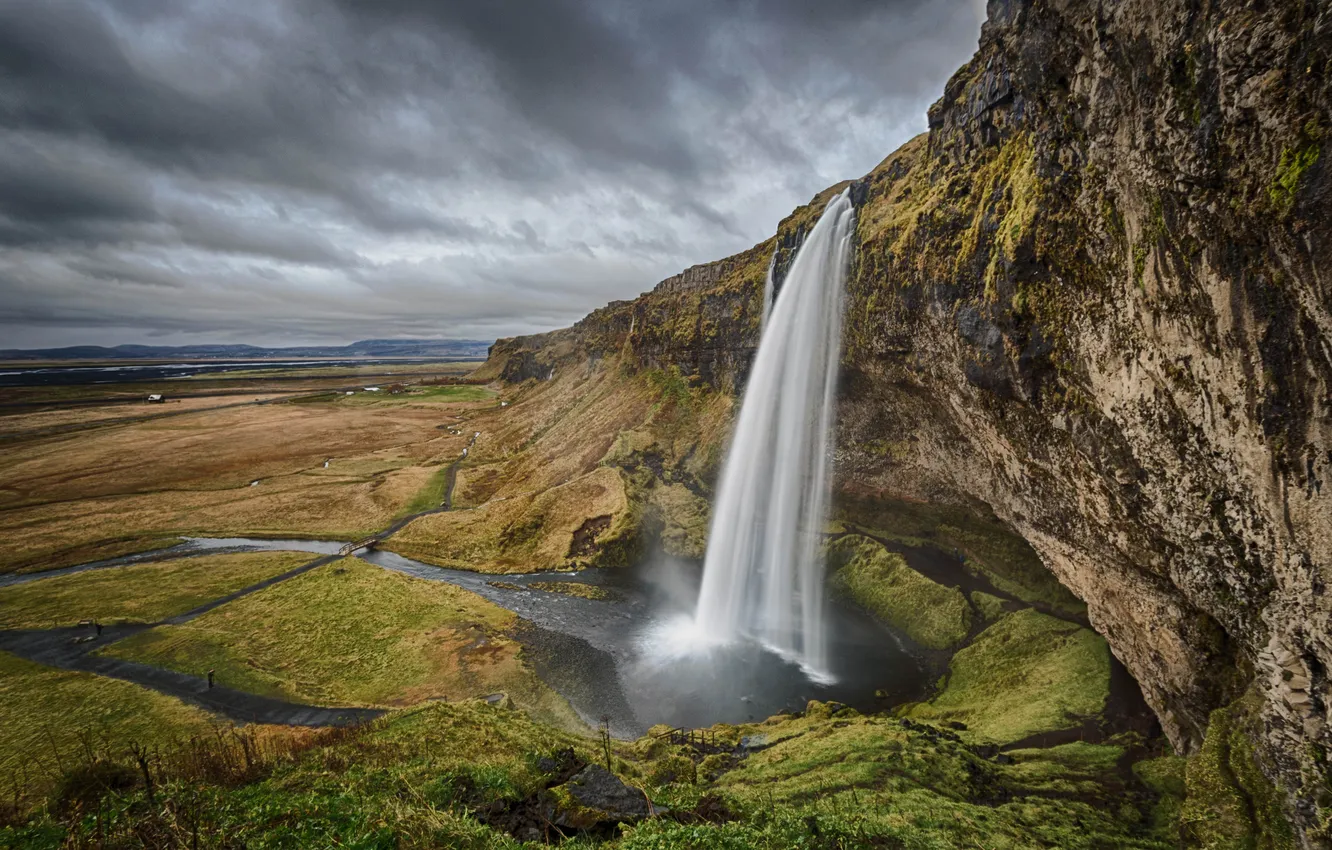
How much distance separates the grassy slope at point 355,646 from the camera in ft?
73.7

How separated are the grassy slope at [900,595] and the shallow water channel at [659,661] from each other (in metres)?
1.22

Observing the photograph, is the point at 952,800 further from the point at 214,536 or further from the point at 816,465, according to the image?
the point at 214,536

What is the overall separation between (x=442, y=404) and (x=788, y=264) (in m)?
110

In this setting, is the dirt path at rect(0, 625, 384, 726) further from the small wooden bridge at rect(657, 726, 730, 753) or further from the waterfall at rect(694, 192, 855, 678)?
the waterfall at rect(694, 192, 855, 678)

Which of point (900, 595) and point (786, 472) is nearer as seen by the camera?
point (900, 595)

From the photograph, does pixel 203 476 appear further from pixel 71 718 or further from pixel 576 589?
pixel 576 589

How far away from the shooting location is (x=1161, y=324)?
1088cm

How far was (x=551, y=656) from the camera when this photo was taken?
2634cm

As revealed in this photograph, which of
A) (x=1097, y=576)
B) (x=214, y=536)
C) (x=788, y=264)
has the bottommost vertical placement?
(x=214, y=536)

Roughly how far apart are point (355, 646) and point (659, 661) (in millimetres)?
16759

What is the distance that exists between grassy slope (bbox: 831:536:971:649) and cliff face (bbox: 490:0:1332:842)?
7888 mm

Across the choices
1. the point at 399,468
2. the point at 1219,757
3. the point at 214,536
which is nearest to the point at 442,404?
the point at 399,468

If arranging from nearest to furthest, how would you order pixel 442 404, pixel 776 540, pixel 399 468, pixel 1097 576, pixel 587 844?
pixel 587 844 → pixel 1097 576 → pixel 776 540 → pixel 399 468 → pixel 442 404

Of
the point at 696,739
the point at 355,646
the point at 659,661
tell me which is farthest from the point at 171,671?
the point at 696,739
